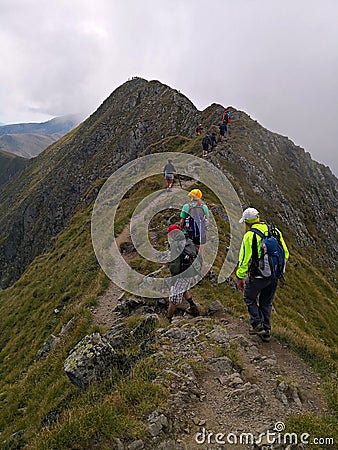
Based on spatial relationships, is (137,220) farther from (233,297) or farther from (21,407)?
(21,407)

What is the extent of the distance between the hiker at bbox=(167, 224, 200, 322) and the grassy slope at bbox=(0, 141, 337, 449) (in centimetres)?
126

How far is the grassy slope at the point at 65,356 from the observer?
5.91 m

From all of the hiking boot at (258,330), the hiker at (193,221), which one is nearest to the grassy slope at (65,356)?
the hiking boot at (258,330)

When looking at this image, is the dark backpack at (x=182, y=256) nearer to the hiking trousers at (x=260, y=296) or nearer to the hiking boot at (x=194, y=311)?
the hiking boot at (x=194, y=311)

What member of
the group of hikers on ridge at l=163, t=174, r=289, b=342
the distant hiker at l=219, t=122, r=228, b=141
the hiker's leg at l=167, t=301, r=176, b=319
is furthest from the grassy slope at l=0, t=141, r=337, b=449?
the distant hiker at l=219, t=122, r=228, b=141

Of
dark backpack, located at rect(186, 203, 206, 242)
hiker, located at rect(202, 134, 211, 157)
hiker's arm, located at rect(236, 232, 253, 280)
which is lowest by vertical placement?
hiker's arm, located at rect(236, 232, 253, 280)

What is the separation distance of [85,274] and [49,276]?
7509mm

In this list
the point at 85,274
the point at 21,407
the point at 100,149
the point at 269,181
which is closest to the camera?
the point at 21,407

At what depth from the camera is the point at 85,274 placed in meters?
20.2

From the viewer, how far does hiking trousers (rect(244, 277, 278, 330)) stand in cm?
881

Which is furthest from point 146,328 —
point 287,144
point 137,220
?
point 287,144

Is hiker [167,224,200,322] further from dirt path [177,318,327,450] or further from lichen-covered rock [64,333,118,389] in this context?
lichen-covered rock [64,333,118,389]

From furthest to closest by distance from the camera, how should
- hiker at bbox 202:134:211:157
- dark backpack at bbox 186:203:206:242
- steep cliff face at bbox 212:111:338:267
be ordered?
steep cliff face at bbox 212:111:338:267
hiker at bbox 202:134:211:157
dark backpack at bbox 186:203:206:242

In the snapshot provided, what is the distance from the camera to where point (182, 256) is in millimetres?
10375
